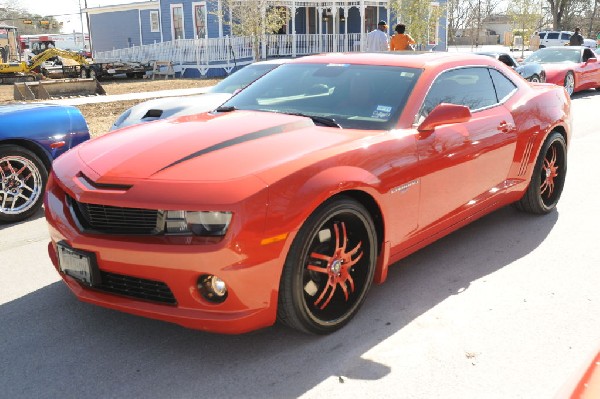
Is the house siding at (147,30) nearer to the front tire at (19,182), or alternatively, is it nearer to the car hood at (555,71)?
the car hood at (555,71)

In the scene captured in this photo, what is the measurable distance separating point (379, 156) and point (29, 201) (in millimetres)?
3883

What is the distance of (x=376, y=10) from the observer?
1303 inches

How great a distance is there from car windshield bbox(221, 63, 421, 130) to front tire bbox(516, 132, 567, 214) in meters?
1.78

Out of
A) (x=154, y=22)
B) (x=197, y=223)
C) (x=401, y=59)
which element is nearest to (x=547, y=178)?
(x=401, y=59)

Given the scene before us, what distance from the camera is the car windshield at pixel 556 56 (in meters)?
16.6

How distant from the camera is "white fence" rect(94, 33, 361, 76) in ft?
92.8

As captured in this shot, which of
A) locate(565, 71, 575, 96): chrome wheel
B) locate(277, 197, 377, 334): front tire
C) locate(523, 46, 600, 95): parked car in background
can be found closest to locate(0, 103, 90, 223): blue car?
locate(277, 197, 377, 334): front tire

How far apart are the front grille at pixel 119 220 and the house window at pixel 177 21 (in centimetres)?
3059

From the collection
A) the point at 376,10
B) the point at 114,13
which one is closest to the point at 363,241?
the point at 376,10

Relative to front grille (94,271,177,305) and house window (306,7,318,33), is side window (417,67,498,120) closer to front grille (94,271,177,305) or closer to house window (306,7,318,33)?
front grille (94,271,177,305)

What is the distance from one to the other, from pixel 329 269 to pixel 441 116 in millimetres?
1282

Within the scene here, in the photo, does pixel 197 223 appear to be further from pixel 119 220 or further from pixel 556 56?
pixel 556 56

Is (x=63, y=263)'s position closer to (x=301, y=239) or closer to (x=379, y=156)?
(x=301, y=239)

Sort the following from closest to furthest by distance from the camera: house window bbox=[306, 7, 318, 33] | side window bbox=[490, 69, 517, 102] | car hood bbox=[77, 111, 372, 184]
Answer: car hood bbox=[77, 111, 372, 184] < side window bbox=[490, 69, 517, 102] < house window bbox=[306, 7, 318, 33]
